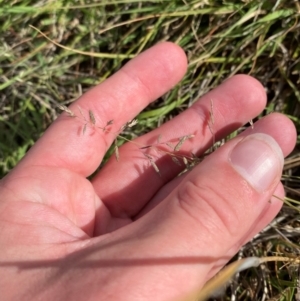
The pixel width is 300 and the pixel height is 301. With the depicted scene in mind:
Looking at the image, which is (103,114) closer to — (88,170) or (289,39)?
(88,170)

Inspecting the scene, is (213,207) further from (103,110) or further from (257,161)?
(103,110)

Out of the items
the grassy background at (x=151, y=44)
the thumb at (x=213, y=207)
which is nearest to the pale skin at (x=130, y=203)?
the thumb at (x=213, y=207)

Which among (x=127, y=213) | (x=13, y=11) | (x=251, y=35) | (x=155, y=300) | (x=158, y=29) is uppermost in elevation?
(x=13, y=11)

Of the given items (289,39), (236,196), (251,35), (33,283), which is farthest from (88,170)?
(289,39)

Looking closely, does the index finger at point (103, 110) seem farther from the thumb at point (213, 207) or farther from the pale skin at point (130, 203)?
the thumb at point (213, 207)

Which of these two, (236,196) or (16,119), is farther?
(16,119)
